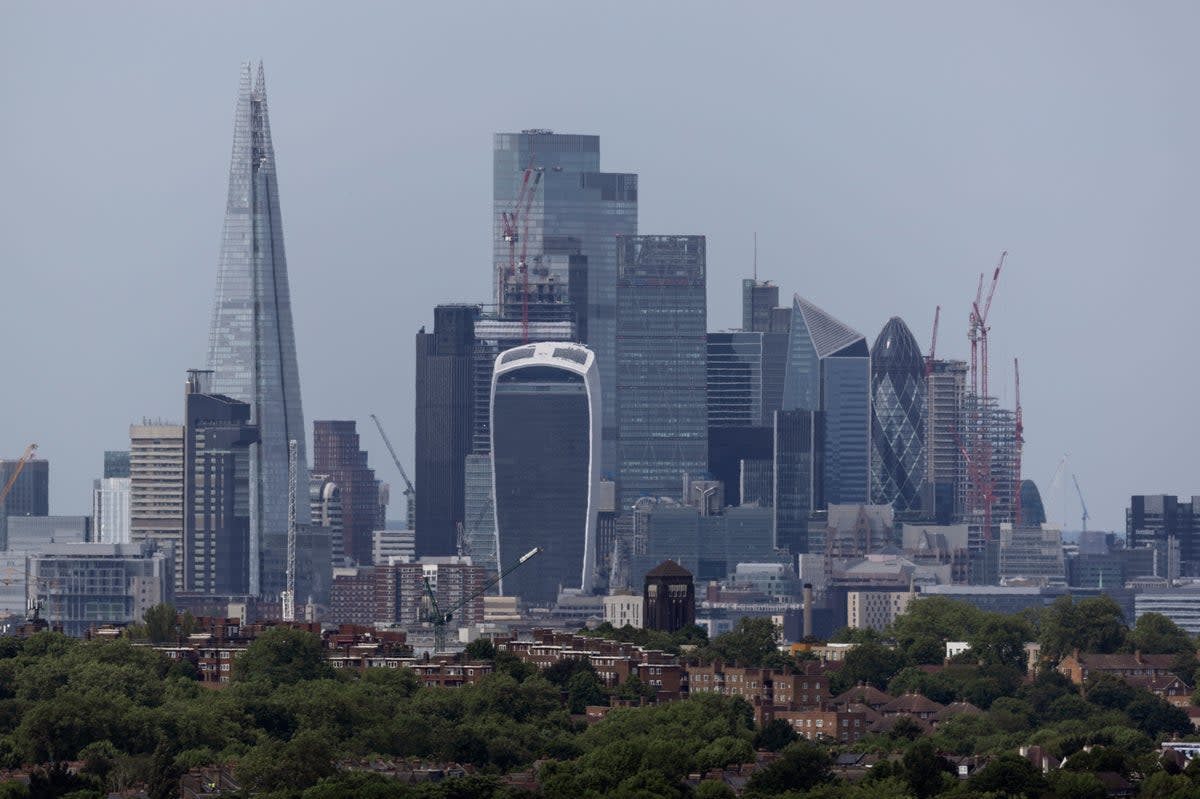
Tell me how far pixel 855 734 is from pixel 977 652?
3226cm

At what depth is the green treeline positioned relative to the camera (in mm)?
115750

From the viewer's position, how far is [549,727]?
145 metres

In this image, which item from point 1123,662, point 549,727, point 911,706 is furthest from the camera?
point 1123,662

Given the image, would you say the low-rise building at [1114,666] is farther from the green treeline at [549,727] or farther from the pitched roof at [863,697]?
the pitched roof at [863,697]

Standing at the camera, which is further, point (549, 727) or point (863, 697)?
point (863, 697)

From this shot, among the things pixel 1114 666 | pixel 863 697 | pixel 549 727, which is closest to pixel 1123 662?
pixel 1114 666

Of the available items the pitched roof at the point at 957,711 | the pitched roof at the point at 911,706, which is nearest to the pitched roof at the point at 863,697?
the pitched roof at the point at 911,706

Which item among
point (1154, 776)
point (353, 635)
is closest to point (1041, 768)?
point (1154, 776)

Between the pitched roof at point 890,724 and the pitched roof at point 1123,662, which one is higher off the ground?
the pitched roof at point 1123,662

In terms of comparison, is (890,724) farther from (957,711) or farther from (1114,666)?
(1114,666)

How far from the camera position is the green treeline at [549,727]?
115750 mm

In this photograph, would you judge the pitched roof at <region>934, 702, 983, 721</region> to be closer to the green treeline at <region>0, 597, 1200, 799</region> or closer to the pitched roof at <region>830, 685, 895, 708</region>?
the green treeline at <region>0, 597, 1200, 799</region>

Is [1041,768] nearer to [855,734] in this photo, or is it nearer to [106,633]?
[855,734]

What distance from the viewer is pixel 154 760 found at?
388 ft
